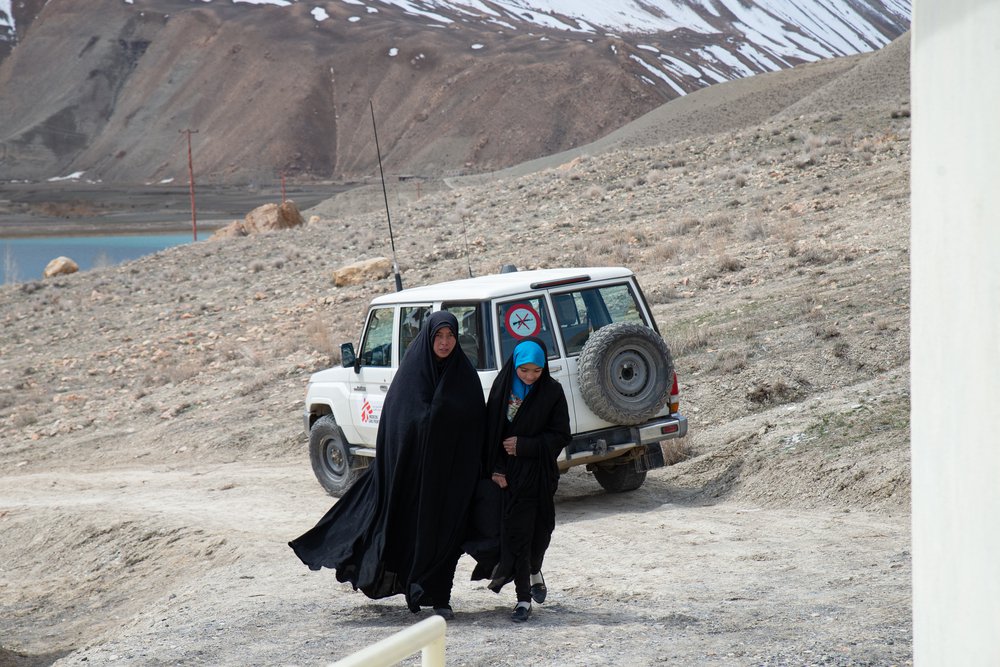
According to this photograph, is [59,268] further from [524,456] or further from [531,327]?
[524,456]

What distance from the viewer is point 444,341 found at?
239 inches

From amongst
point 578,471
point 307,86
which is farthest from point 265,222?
point 307,86

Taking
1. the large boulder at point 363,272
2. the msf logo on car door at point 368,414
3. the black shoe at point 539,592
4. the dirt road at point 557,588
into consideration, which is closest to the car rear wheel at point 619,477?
the dirt road at point 557,588

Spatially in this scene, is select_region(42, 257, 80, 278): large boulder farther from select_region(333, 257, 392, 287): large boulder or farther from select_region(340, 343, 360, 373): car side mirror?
select_region(340, 343, 360, 373): car side mirror

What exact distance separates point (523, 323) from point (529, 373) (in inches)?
119

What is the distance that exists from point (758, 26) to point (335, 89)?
77688 mm

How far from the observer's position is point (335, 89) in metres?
111

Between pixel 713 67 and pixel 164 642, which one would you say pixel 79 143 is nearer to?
pixel 713 67

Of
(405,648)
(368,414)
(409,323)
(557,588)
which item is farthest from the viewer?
(368,414)

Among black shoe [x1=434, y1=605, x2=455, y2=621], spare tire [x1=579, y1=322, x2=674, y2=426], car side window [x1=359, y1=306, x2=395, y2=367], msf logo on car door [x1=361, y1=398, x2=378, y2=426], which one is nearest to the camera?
black shoe [x1=434, y1=605, x2=455, y2=621]

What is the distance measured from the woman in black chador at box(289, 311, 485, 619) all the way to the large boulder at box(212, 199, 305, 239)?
3687cm

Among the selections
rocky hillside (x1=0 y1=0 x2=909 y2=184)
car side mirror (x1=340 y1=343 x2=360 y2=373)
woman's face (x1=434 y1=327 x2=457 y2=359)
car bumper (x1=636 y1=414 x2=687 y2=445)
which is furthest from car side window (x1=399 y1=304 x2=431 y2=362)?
rocky hillside (x1=0 y1=0 x2=909 y2=184)
